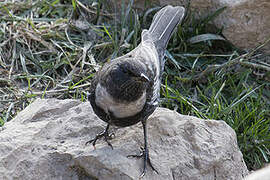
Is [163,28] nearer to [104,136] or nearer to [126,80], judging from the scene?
[104,136]

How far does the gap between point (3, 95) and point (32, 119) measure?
102 centimetres

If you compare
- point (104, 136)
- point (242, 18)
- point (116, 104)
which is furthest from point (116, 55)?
point (116, 104)

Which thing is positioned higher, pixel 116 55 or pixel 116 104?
pixel 116 104

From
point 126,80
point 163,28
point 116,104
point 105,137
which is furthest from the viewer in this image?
point 163,28

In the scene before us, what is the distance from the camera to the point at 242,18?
4.52 m

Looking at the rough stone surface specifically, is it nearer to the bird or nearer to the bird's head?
the bird

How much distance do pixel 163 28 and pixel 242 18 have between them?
1.18 m

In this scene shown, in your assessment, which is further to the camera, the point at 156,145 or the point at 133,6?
the point at 133,6

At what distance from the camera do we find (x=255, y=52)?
15.2ft

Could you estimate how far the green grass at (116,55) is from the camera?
4020 millimetres

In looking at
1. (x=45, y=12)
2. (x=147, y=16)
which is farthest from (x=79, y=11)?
(x=147, y=16)

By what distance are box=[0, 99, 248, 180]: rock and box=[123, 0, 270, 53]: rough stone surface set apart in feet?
5.48

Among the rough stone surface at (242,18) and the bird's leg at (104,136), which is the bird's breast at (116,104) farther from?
the rough stone surface at (242,18)

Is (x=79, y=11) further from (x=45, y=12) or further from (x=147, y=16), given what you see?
(x=147, y=16)
